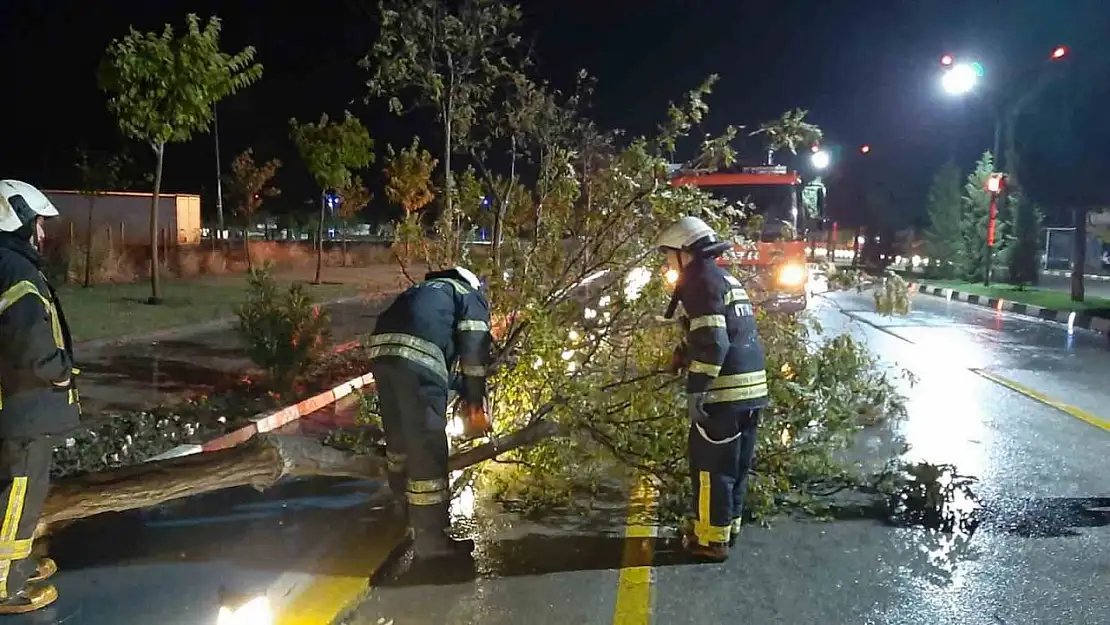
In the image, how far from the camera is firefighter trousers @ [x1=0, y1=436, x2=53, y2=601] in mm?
4051

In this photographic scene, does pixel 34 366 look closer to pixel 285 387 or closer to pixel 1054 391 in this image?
pixel 285 387

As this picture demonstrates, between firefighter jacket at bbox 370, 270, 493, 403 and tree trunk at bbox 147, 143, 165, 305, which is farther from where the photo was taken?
tree trunk at bbox 147, 143, 165, 305

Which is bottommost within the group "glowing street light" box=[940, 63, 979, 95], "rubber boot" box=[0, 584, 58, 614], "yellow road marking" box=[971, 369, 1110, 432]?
"rubber boot" box=[0, 584, 58, 614]

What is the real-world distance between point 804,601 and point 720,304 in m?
1.46

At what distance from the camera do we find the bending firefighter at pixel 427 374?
4.53 m

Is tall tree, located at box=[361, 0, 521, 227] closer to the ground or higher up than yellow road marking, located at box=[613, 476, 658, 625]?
higher up

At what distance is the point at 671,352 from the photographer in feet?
19.9

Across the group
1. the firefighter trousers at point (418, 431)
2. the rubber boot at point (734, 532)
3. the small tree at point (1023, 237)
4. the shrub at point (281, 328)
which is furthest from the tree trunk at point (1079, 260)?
the firefighter trousers at point (418, 431)

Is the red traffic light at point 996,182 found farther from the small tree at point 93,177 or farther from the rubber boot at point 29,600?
the rubber boot at point 29,600

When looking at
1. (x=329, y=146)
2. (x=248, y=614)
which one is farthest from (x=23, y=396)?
(x=329, y=146)

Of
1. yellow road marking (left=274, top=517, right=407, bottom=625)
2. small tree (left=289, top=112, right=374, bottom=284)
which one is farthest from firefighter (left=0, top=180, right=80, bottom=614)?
small tree (left=289, top=112, right=374, bottom=284)

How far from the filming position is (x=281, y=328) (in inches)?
343

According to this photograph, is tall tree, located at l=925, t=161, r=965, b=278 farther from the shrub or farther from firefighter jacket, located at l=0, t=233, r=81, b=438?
firefighter jacket, located at l=0, t=233, r=81, b=438

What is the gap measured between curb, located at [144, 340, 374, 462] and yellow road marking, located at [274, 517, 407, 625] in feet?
3.88
